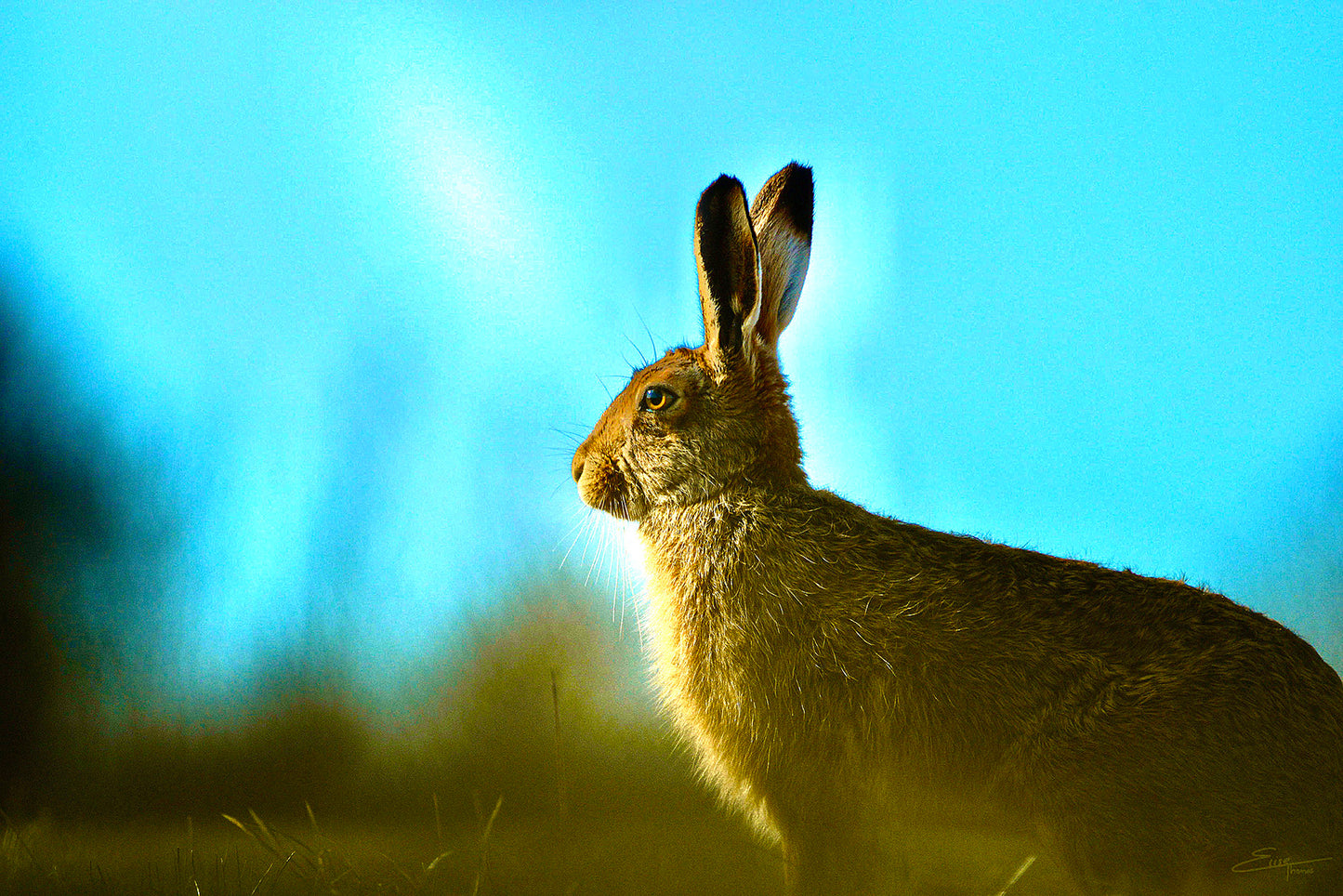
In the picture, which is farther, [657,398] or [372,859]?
[657,398]

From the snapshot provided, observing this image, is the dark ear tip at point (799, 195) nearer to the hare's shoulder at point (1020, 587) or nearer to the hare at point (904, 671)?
the hare at point (904, 671)

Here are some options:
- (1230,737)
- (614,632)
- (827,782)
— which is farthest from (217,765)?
(1230,737)

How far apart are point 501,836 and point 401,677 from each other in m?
0.80

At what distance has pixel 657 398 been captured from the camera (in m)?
2.40

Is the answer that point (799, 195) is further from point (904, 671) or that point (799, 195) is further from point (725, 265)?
point (904, 671)

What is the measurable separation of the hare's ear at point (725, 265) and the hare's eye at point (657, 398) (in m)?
0.18

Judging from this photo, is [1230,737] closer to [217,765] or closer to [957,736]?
[957,736]

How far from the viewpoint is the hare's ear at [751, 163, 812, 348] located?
2.42 meters

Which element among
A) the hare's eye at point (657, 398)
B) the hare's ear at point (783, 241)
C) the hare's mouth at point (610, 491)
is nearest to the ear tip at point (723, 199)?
the hare's ear at point (783, 241)

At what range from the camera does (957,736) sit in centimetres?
186

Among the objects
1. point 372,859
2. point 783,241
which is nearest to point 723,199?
point 783,241
